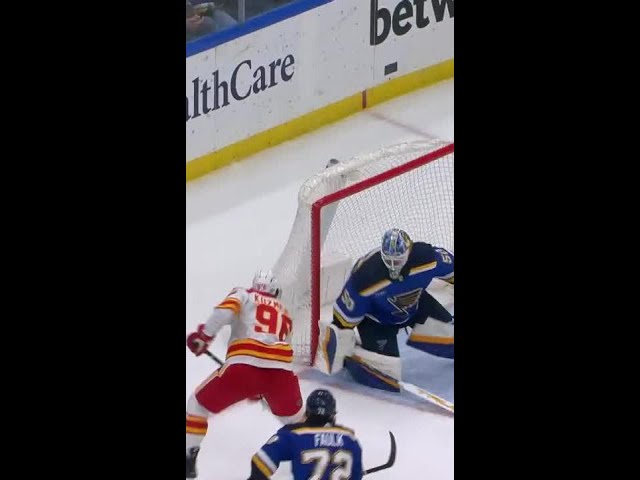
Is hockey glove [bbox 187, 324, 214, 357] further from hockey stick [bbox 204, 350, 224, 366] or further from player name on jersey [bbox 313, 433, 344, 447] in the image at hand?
player name on jersey [bbox 313, 433, 344, 447]

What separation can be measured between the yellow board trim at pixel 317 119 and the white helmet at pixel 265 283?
142cm

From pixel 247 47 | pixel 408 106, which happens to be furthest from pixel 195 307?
pixel 408 106

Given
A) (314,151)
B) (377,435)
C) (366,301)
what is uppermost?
(314,151)

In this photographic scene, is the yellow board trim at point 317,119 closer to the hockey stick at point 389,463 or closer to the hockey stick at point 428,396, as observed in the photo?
the hockey stick at point 428,396

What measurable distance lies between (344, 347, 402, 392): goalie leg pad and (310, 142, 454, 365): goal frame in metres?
0.16

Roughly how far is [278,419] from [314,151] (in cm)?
179

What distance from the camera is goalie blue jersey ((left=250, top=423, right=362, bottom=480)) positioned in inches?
247

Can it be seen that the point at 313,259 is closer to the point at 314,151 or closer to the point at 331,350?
the point at 331,350

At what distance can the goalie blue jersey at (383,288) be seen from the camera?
6.91m

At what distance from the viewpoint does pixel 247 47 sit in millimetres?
→ 7848

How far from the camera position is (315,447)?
247 inches

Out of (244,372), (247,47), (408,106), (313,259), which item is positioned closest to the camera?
(244,372)

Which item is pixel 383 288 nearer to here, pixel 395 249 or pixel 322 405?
pixel 395 249

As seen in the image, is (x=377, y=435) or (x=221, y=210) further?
(x=221, y=210)
